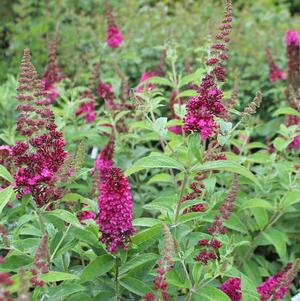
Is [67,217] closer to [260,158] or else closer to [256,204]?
[256,204]

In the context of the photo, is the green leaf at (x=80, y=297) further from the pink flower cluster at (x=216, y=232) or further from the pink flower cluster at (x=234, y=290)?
the pink flower cluster at (x=234, y=290)

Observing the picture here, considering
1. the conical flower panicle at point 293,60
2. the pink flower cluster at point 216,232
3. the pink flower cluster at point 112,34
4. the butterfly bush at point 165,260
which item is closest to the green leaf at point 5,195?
the butterfly bush at point 165,260

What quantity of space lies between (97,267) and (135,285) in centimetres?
17

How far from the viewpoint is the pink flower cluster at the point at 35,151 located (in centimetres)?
189

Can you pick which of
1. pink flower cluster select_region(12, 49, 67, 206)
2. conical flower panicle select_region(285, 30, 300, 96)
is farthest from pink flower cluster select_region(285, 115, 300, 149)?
pink flower cluster select_region(12, 49, 67, 206)

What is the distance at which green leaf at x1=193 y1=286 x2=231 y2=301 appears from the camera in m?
1.95

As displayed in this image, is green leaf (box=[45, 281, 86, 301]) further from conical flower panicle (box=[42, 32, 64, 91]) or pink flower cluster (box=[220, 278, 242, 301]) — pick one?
conical flower panicle (box=[42, 32, 64, 91])

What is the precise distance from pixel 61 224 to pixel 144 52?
3.44 metres

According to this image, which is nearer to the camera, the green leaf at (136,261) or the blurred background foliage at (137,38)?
the green leaf at (136,261)

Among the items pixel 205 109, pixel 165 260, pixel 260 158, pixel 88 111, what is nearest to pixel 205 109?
pixel 205 109

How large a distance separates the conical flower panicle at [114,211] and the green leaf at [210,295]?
366 mm

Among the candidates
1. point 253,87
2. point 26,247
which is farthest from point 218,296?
point 253,87

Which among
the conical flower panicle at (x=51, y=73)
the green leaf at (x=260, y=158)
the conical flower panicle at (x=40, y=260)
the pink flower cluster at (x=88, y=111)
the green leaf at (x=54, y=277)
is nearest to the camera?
the conical flower panicle at (x=40, y=260)

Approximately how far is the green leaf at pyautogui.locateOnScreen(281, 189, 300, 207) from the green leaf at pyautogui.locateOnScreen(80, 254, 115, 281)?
1.03 metres
